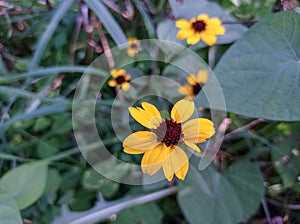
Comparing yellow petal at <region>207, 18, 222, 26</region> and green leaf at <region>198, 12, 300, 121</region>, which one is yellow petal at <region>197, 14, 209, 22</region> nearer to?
yellow petal at <region>207, 18, 222, 26</region>

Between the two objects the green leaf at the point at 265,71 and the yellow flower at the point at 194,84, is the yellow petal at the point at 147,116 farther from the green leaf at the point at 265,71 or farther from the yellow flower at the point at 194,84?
the yellow flower at the point at 194,84

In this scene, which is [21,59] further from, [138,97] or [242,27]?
[242,27]

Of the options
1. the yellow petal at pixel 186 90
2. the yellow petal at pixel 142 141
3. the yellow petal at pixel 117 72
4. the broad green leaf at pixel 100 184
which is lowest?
the broad green leaf at pixel 100 184

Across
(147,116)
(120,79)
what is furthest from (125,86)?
(147,116)

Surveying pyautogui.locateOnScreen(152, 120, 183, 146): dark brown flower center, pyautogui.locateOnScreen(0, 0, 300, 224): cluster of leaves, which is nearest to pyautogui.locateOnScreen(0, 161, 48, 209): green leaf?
pyautogui.locateOnScreen(0, 0, 300, 224): cluster of leaves

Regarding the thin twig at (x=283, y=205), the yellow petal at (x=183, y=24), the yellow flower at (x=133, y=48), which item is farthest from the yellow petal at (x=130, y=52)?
the thin twig at (x=283, y=205)

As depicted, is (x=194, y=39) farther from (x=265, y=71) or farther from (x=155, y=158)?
(x=155, y=158)

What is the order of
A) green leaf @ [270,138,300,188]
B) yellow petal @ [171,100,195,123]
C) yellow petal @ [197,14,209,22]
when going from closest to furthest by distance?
yellow petal @ [171,100,195,123] < green leaf @ [270,138,300,188] < yellow petal @ [197,14,209,22]

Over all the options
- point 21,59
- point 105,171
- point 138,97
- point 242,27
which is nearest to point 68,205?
point 105,171
